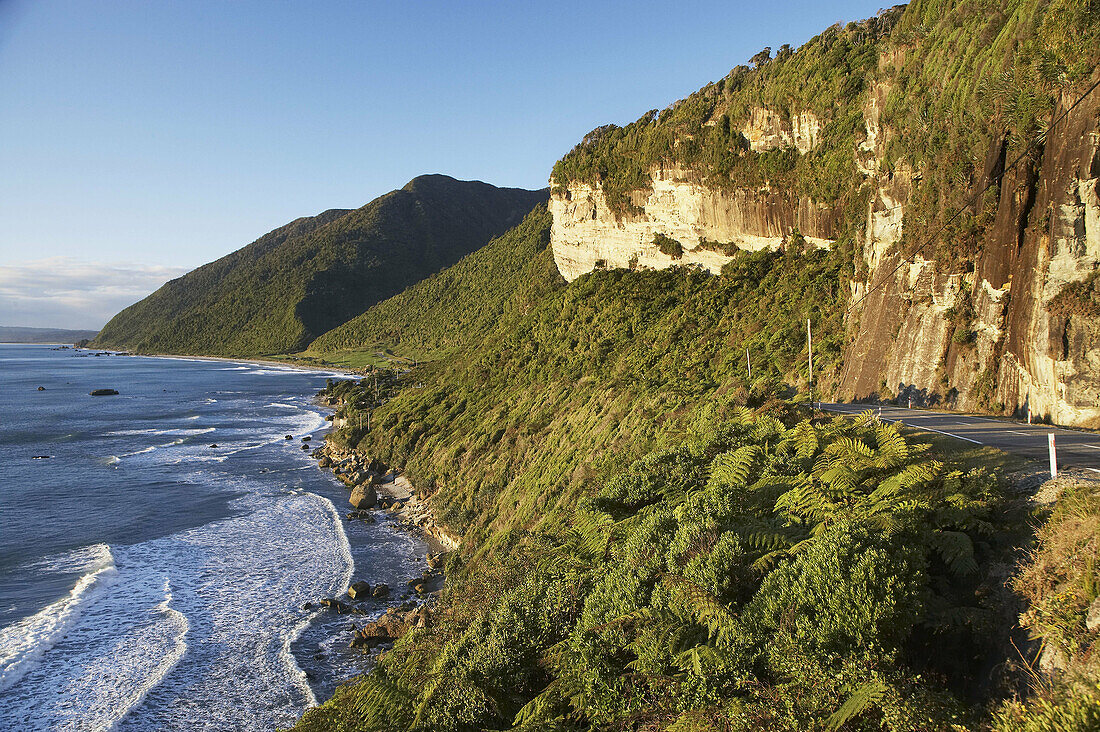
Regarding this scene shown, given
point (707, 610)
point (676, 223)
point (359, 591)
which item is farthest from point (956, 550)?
point (676, 223)

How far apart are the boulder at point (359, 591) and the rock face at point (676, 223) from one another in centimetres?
2669

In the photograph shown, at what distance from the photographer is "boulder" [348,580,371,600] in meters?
23.7

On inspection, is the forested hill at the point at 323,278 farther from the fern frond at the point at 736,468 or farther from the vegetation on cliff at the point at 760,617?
the vegetation on cliff at the point at 760,617

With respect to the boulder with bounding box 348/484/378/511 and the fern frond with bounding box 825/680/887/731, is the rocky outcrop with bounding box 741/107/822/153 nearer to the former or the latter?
the boulder with bounding box 348/484/378/511

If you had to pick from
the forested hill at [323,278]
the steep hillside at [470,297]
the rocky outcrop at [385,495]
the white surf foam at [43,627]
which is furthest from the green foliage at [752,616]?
the forested hill at [323,278]

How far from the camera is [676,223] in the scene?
39188mm

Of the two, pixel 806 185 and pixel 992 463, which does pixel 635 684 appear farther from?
pixel 806 185

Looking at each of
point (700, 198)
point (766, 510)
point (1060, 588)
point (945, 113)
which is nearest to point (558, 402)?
point (700, 198)

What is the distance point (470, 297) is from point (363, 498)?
5650 cm

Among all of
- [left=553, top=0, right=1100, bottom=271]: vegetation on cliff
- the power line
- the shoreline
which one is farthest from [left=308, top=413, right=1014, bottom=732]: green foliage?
the shoreline

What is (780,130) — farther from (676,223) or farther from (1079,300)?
(1079,300)

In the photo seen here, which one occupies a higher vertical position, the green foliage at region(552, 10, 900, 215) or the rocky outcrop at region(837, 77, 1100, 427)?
the green foliage at region(552, 10, 900, 215)

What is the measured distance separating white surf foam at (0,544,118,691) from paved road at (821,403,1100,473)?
2640cm

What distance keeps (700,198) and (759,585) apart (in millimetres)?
33562
